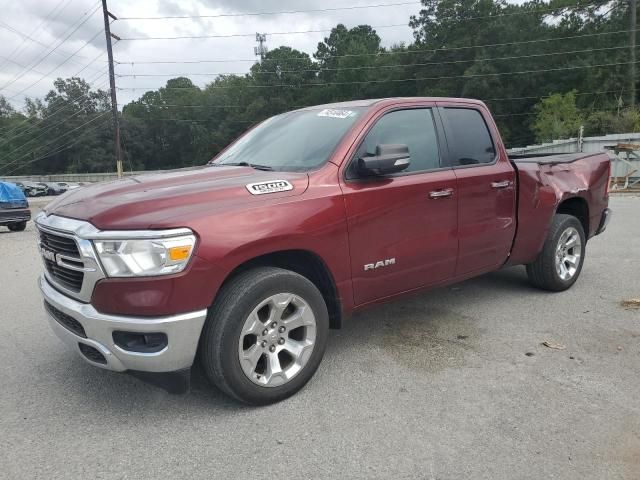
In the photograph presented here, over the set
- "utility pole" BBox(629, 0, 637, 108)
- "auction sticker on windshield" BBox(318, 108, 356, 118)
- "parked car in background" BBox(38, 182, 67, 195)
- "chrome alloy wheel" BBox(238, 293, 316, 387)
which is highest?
"utility pole" BBox(629, 0, 637, 108)

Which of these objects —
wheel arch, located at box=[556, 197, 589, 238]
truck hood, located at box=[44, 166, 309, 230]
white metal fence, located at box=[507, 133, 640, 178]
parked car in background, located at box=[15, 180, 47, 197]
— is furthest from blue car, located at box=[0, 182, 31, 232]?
parked car in background, located at box=[15, 180, 47, 197]

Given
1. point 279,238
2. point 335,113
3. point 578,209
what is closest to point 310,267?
point 279,238

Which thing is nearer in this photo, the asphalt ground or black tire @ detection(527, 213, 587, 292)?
the asphalt ground

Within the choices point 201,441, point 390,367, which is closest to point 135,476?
point 201,441

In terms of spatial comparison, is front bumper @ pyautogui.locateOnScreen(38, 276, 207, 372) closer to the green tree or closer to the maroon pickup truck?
the maroon pickup truck

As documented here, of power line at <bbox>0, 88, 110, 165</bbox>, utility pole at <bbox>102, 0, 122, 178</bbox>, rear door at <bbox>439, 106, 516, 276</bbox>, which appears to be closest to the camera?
rear door at <bbox>439, 106, 516, 276</bbox>

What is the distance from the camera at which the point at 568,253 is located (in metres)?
5.36

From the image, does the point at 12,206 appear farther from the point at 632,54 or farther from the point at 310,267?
the point at 632,54

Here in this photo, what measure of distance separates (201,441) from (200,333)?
0.58 m

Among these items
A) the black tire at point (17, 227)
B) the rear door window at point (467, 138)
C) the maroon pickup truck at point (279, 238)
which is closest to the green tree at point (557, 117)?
the black tire at point (17, 227)

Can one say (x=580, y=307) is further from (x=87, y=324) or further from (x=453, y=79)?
(x=453, y=79)

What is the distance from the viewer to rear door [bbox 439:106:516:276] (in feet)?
13.5

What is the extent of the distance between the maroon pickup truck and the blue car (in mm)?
10665

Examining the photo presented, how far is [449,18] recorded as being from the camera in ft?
198
